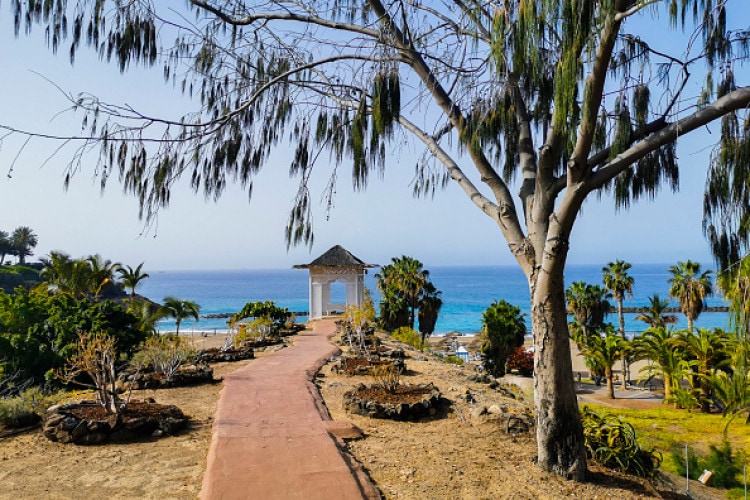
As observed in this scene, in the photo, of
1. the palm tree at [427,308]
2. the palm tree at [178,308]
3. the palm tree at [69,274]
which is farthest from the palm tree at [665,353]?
the palm tree at [69,274]

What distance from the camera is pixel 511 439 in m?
7.25

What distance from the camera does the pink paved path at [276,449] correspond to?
525 cm

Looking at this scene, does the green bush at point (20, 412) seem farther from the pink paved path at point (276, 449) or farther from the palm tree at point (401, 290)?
the palm tree at point (401, 290)

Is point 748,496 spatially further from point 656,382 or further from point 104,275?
point 104,275

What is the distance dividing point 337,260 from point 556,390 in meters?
26.5

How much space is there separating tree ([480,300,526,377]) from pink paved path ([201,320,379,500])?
22014mm

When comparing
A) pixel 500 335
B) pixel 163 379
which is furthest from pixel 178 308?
pixel 163 379

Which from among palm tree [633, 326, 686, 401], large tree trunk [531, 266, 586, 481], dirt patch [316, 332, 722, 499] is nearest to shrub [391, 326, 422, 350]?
palm tree [633, 326, 686, 401]

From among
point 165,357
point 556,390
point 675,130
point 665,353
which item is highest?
point 675,130

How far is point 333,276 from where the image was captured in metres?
31.8

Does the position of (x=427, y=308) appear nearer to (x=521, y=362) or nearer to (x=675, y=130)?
(x=521, y=362)

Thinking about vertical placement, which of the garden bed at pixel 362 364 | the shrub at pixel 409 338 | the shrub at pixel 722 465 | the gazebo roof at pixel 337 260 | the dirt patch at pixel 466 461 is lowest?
the shrub at pixel 722 465

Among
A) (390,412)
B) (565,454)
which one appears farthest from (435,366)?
(565,454)

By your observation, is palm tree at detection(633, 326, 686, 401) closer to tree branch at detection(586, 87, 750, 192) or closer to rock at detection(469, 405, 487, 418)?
rock at detection(469, 405, 487, 418)
